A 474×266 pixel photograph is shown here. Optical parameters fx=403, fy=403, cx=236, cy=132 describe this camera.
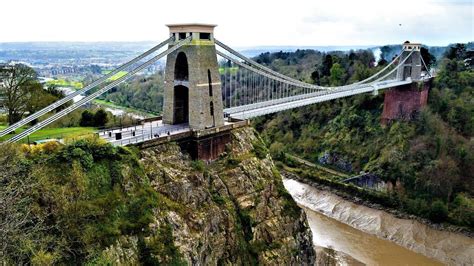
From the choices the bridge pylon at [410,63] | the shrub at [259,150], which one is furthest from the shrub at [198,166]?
the bridge pylon at [410,63]

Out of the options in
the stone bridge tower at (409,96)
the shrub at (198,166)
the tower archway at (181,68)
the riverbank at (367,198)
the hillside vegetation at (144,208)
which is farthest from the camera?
the stone bridge tower at (409,96)

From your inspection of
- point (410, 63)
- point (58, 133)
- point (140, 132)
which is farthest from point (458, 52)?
point (58, 133)

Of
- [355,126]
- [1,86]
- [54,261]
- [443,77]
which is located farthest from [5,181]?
[443,77]

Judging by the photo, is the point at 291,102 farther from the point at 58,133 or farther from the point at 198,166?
the point at 58,133

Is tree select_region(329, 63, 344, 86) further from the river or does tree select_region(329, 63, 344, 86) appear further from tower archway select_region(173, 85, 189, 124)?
tower archway select_region(173, 85, 189, 124)

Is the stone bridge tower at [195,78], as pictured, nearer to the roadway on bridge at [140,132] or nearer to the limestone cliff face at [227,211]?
the roadway on bridge at [140,132]

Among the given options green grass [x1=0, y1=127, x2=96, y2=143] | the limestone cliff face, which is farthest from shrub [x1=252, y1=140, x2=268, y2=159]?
green grass [x1=0, y1=127, x2=96, y2=143]
